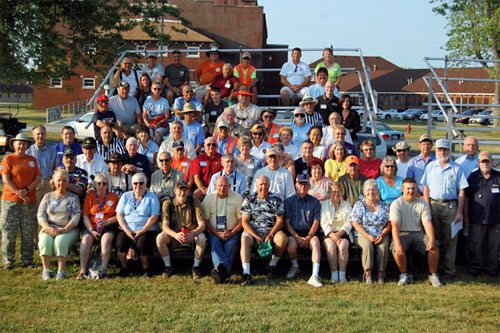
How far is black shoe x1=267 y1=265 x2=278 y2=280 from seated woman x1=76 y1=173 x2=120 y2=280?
201 centimetres

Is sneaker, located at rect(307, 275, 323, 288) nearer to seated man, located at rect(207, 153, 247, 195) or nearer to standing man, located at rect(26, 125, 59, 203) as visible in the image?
seated man, located at rect(207, 153, 247, 195)

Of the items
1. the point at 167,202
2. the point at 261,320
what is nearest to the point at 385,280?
the point at 261,320

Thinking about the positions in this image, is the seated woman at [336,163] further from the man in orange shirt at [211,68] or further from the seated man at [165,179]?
the man in orange shirt at [211,68]

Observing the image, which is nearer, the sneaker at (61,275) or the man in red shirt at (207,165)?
the sneaker at (61,275)

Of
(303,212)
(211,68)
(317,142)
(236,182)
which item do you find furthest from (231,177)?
(211,68)

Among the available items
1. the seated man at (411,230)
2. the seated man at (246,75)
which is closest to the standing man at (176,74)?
the seated man at (246,75)

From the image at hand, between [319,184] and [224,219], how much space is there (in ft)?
4.38

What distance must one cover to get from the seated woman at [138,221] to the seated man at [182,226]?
15 cm

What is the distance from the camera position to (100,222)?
658cm

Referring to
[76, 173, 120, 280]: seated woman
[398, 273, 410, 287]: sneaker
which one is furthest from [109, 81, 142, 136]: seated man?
[398, 273, 410, 287]: sneaker

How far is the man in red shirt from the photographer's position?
7.27 metres

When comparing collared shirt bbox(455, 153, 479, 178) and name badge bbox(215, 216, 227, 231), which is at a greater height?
collared shirt bbox(455, 153, 479, 178)

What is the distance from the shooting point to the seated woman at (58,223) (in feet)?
21.1

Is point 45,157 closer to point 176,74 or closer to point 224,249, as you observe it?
point 224,249
